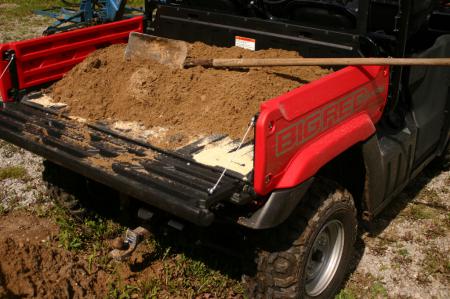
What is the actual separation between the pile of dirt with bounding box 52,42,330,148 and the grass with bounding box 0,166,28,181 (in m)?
1.50

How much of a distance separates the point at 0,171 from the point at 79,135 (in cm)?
229

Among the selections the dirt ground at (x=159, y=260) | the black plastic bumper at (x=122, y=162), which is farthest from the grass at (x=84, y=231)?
the black plastic bumper at (x=122, y=162)

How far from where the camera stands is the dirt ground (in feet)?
10.5

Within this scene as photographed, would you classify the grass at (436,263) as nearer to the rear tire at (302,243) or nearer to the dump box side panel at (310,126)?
the rear tire at (302,243)

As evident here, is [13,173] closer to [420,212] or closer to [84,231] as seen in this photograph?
[84,231]

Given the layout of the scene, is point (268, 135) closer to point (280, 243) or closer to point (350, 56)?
point (280, 243)

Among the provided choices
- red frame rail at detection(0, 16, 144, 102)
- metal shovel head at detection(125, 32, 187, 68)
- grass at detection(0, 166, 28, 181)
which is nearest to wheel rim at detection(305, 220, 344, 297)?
metal shovel head at detection(125, 32, 187, 68)

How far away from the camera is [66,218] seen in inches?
163

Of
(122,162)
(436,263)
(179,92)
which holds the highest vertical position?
(179,92)

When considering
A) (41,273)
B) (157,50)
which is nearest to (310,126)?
(157,50)

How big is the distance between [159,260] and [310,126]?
1.60 metres

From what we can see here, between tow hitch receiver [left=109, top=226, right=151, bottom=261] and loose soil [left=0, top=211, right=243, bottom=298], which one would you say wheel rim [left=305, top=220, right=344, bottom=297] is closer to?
loose soil [left=0, top=211, right=243, bottom=298]

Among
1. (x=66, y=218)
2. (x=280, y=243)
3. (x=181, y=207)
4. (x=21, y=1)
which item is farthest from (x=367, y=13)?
(x=21, y=1)

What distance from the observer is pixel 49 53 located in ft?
12.5
